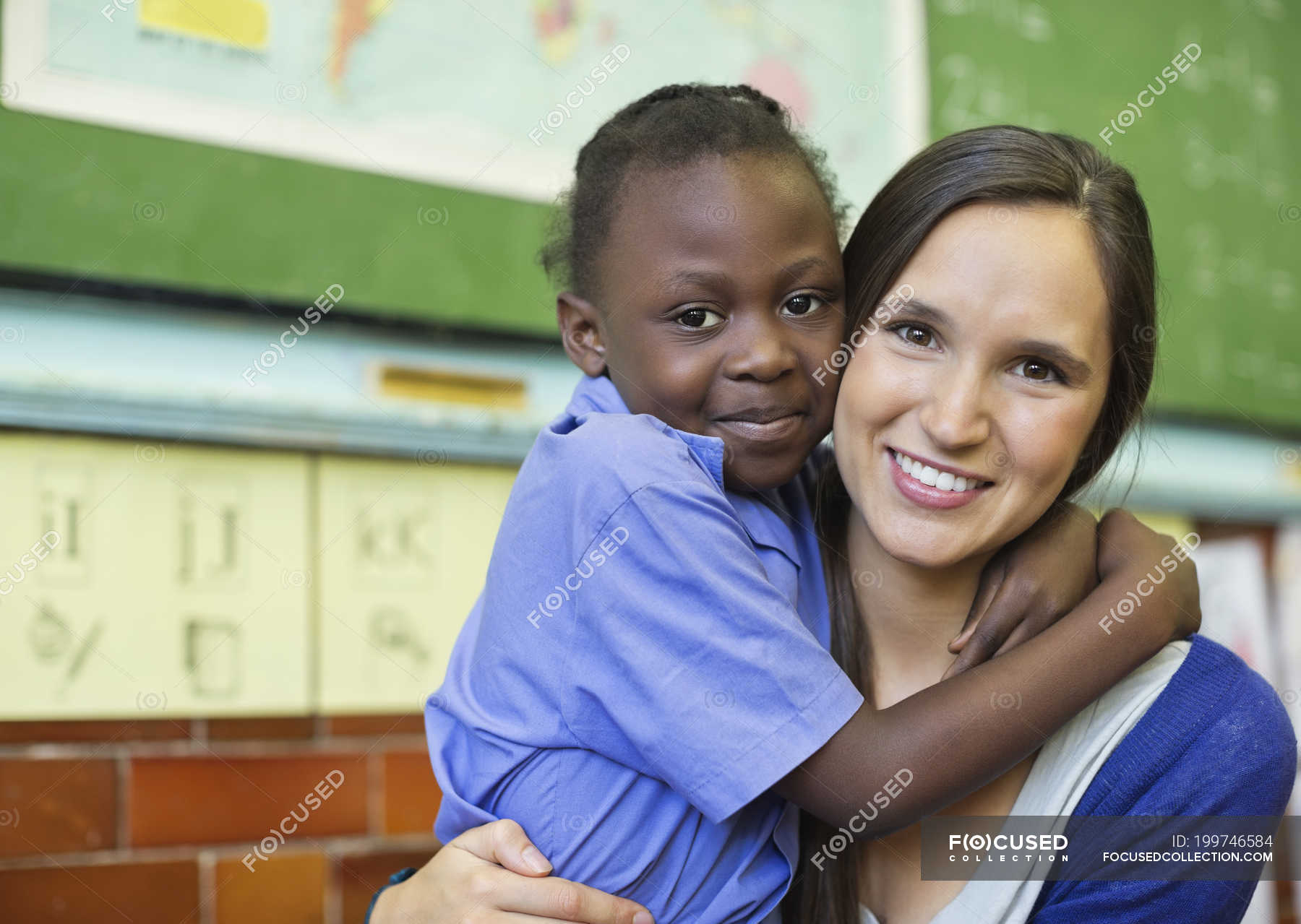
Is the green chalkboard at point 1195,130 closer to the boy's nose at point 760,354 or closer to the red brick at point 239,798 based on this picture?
the boy's nose at point 760,354

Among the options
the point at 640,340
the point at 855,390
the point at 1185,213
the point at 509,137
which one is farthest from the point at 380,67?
the point at 1185,213

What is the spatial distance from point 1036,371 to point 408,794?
1.54 m

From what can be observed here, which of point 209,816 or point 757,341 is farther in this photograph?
point 209,816

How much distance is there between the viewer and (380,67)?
2.38 meters

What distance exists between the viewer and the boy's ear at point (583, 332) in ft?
4.81

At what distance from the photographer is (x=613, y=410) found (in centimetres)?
136

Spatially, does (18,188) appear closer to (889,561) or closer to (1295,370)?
(889,561)

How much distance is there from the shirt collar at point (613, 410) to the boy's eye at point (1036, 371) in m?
0.33

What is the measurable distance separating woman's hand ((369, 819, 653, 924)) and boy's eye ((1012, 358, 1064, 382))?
68 centimetres

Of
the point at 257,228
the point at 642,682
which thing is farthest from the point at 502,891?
the point at 257,228

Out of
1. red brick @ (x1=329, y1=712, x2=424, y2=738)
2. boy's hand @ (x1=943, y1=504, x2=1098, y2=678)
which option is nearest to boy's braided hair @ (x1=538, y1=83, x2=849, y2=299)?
boy's hand @ (x1=943, y1=504, x2=1098, y2=678)

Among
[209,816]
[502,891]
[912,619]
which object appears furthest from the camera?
[209,816]

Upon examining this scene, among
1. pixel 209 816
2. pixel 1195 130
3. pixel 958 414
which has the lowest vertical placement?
pixel 209 816

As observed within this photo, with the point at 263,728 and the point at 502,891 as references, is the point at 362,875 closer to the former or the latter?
the point at 263,728
